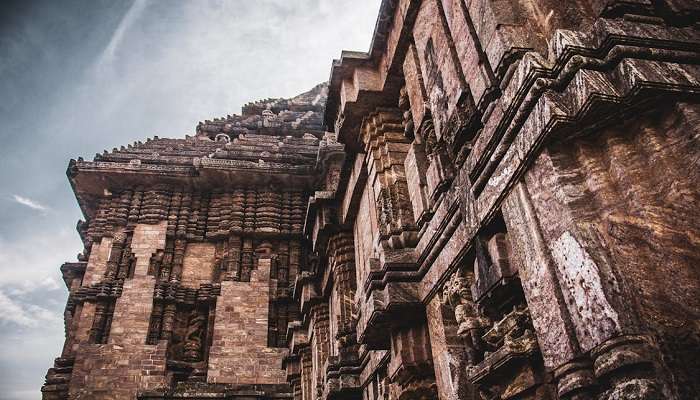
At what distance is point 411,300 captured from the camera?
13.2 ft

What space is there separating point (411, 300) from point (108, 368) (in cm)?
1072

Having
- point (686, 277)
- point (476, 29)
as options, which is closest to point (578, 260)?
point (686, 277)

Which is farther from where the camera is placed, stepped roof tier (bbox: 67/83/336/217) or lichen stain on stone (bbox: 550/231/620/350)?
stepped roof tier (bbox: 67/83/336/217)

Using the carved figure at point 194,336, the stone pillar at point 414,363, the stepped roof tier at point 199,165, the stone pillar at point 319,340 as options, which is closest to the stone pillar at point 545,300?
the stone pillar at point 414,363

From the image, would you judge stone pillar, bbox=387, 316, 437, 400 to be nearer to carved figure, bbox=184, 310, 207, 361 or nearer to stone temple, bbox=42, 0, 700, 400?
stone temple, bbox=42, 0, 700, 400

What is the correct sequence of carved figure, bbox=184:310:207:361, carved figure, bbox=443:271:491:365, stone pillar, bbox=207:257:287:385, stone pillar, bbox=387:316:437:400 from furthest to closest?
carved figure, bbox=184:310:207:361
stone pillar, bbox=207:257:287:385
stone pillar, bbox=387:316:437:400
carved figure, bbox=443:271:491:365

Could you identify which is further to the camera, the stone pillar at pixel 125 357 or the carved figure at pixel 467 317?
the stone pillar at pixel 125 357

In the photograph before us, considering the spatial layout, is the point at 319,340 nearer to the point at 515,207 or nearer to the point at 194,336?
the point at 194,336

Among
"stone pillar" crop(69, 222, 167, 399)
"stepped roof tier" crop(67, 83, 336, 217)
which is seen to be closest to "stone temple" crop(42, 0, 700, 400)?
"stone pillar" crop(69, 222, 167, 399)

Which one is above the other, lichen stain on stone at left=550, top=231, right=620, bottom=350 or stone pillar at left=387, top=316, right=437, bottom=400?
stone pillar at left=387, top=316, right=437, bottom=400

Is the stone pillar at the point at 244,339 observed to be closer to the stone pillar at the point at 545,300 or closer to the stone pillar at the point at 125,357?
the stone pillar at the point at 125,357

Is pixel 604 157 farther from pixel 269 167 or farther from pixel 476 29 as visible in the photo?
pixel 269 167

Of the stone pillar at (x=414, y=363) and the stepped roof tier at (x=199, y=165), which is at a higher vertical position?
the stepped roof tier at (x=199, y=165)

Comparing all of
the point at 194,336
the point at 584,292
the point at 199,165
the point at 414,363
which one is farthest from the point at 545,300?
the point at 199,165
